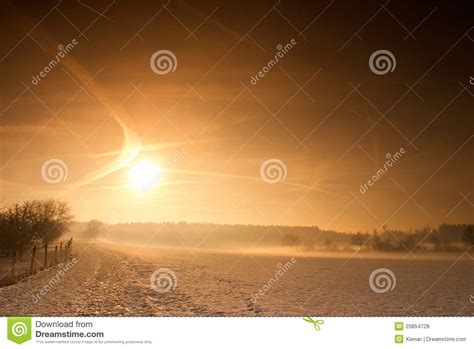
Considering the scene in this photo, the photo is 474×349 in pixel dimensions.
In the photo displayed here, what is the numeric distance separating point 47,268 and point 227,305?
44.9 ft

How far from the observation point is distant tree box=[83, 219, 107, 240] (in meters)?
123

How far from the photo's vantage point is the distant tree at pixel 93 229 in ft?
403

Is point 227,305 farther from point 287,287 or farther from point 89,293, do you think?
point 287,287
